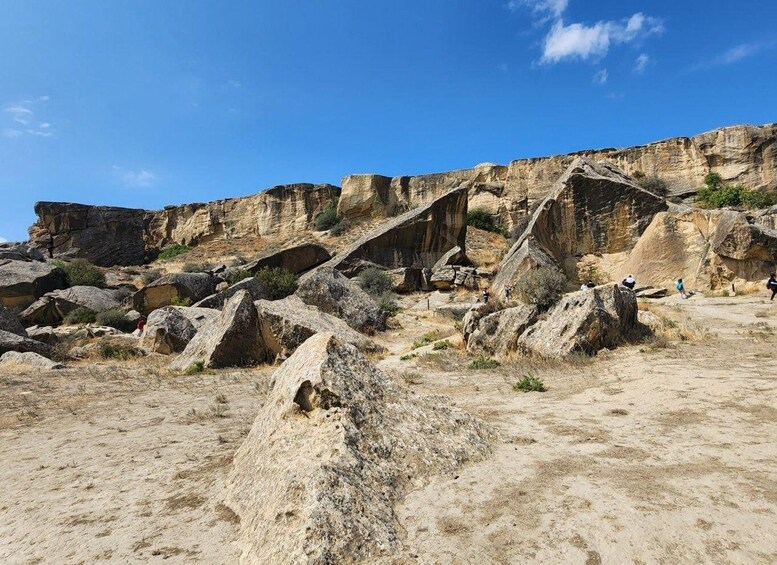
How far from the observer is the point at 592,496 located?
10.2 feet

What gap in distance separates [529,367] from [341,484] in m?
6.26

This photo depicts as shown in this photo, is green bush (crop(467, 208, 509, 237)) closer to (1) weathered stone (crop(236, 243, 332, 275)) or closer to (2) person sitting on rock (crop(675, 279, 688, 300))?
(1) weathered stone (crop(236, 243, 332, 275))

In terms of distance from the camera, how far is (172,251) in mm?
45781

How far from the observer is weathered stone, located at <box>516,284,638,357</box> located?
28.7 ft

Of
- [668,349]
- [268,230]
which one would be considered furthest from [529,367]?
[268,230]

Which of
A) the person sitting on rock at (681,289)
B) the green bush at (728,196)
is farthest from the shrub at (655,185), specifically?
the person sitting on rock at (681,289)

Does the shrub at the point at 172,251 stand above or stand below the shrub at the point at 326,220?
below

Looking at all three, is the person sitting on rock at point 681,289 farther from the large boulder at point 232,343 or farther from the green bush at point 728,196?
the green bush at point 728,196

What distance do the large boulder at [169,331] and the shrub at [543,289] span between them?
8.93 m

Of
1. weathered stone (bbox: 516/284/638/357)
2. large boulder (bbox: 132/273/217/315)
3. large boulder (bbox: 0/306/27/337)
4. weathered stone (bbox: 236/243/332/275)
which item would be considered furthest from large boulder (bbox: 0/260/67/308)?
weathered stone (bbox: 516/284/638/357)

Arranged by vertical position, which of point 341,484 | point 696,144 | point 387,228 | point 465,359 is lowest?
point 465,359

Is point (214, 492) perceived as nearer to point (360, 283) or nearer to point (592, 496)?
point (592, 496)

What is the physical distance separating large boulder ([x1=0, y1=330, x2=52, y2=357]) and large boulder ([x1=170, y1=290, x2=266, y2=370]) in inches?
235

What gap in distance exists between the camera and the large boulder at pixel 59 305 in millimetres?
22750
